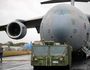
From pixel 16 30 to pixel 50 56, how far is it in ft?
15.5

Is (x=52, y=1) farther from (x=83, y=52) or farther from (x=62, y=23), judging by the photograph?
(x=62, y=23)

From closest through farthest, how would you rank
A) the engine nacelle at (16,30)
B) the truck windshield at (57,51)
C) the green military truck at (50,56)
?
the green military truck at (50,56)
the truck windshield at (57,51)
the engine nacelle at (16,30)

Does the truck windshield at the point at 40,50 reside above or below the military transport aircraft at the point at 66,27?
below

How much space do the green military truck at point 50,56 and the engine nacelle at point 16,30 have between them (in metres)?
3.25

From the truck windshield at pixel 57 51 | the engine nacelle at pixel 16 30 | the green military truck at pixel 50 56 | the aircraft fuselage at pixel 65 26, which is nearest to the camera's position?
the green military truck at pixel 50 56

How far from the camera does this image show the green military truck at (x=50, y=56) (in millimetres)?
16141

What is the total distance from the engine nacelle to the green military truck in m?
3.25

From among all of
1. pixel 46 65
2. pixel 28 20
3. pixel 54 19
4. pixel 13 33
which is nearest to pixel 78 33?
pixel 54 19

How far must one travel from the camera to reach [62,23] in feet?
55.4

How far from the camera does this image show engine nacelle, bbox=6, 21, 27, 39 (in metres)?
20.1

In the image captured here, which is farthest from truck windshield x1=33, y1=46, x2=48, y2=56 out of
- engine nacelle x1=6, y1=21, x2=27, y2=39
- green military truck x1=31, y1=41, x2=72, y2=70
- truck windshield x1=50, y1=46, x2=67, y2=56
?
engine nacelle x1=6, y1=21, x2=27, y2=39

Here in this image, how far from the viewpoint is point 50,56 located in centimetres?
1641

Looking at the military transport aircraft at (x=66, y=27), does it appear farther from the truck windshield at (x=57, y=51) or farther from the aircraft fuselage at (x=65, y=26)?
the truck windshield at (x=57, y=51)

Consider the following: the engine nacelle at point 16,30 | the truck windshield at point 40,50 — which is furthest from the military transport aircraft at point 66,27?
the engine nacelle at point 16,30
